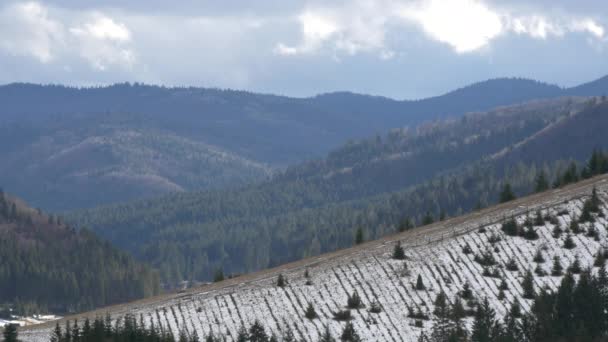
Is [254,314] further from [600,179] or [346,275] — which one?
[600,179]

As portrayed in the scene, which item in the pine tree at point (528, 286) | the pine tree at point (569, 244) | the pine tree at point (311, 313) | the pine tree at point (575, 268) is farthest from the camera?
the pine tree at point (569, 244)

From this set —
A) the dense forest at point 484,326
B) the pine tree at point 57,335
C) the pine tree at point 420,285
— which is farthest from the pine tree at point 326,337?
the pine tree at point 57,335

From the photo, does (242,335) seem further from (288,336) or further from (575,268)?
(575,268)

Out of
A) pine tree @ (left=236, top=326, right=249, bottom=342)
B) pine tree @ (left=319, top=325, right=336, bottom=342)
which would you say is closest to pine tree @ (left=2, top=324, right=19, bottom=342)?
pine tree @ (left=236, top=326, right=249, bottom=342)

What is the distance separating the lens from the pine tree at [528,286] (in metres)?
83.1

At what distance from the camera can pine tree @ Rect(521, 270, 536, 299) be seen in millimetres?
83125

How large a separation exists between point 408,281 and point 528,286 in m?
8.28

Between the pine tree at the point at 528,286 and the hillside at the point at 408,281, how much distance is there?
7 cm

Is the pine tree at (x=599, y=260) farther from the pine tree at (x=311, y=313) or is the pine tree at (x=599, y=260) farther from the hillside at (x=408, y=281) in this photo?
the pine tree at (x=311, y=313)

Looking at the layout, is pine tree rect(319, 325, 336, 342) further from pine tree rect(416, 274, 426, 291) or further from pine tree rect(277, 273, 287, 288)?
pine tree rect(416, 274, 426, 291)

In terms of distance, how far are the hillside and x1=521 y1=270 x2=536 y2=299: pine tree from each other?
0.22ft

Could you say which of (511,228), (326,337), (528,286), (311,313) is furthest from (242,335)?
(511,228)

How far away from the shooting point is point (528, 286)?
83750 millimetres

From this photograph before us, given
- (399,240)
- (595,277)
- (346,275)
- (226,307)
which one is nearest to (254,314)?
(226,307)
